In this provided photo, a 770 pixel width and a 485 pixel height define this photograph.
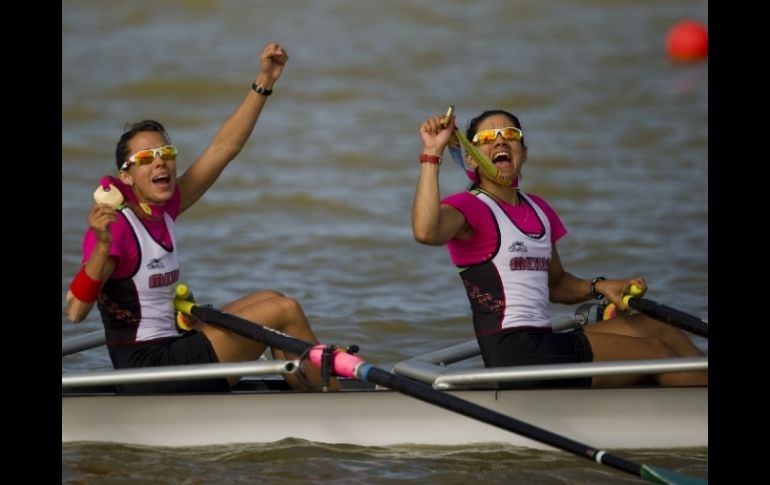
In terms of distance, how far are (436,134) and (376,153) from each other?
915 centimetres

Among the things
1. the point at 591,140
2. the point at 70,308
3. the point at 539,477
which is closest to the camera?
the point at 70,308

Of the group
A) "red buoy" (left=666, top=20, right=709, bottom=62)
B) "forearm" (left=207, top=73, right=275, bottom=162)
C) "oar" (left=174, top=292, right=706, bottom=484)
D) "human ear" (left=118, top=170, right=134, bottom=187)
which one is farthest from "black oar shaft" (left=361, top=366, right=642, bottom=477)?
"red buoy" (left=666, top=20, right=709, bottom=62)

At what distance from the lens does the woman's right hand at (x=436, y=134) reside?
595cm

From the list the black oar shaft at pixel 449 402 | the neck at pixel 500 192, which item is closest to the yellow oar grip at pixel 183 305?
the black oar shaft at pixel 449 402

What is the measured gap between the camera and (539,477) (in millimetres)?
6316

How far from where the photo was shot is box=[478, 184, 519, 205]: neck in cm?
642

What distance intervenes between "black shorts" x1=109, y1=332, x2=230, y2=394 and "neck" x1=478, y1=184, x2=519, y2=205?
56.1 inches

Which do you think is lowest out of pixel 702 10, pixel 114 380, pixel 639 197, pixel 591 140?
pixel 114 380

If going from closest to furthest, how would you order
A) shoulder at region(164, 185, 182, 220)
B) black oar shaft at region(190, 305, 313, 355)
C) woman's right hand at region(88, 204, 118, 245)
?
woman's right hand at region(88, 204, 118, 245) → black oar shaft at region(190, 305, 313, 355) → shoulder at region(164, 185, 182, 220)

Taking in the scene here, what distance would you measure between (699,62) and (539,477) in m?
14.6

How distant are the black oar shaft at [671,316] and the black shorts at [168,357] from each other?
195cm

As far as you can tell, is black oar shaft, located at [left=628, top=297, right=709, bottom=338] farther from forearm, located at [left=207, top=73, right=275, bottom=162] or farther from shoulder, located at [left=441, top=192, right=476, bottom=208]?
forearm, located at [left=207, top=73, right=275, bottom=162]
